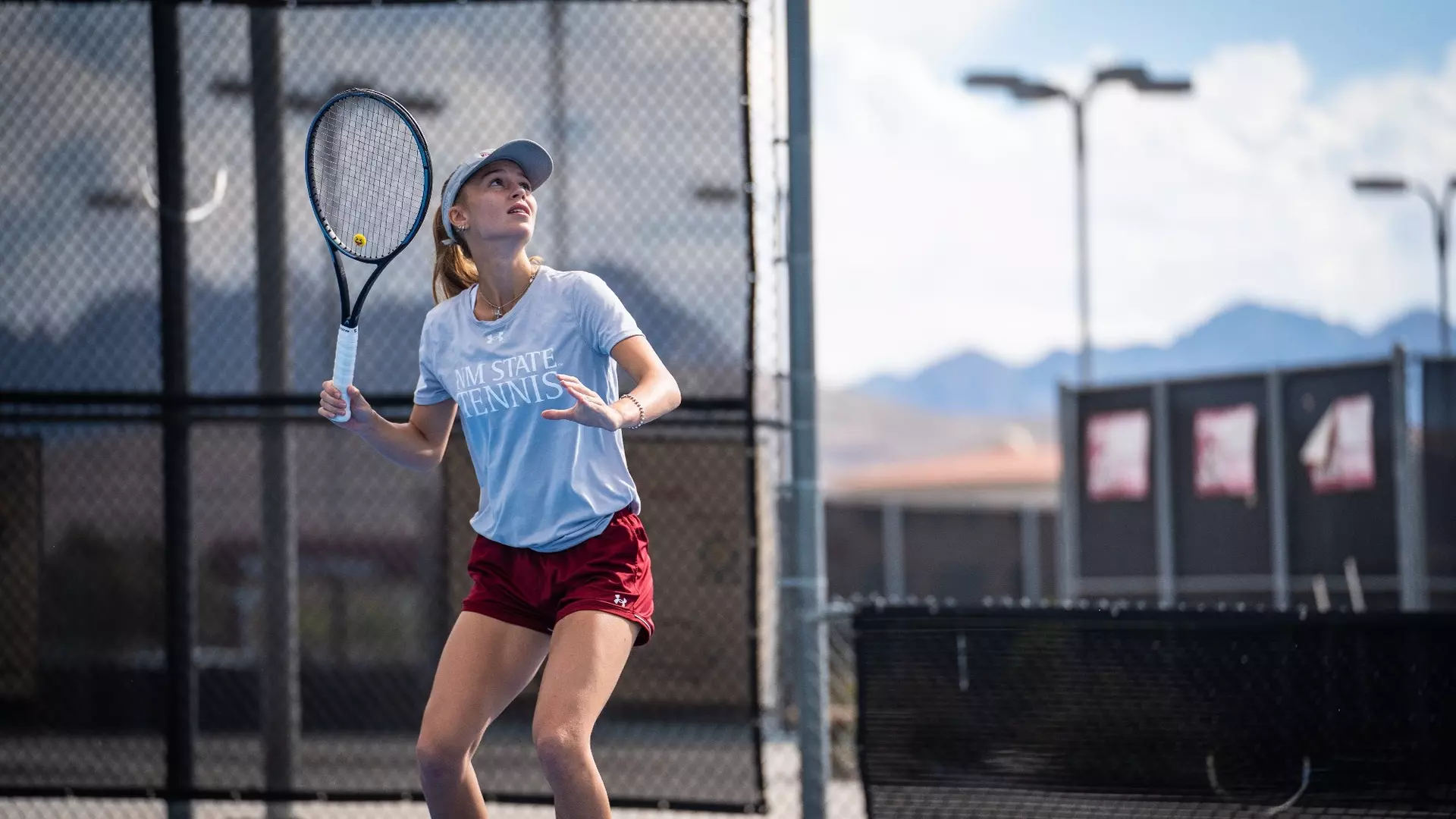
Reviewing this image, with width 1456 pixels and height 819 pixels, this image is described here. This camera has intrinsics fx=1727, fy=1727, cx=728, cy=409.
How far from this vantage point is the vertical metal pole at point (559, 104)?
258 inches

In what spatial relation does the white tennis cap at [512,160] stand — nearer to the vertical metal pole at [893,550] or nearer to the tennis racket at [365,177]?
the tennis racket at [365,177]

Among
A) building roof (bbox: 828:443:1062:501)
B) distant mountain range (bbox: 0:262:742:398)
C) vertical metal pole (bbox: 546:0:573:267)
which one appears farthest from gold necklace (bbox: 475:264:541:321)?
building roof (bbox: 828:443:1062:501)

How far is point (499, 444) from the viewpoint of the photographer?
421 cm

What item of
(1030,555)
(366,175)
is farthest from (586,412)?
(1030,555)

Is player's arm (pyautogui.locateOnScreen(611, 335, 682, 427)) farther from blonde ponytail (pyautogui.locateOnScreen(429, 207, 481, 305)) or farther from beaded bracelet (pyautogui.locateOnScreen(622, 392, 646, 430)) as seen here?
blonde ponytail (pyautogui.locateOnScreen(429, 207, 481, 305))

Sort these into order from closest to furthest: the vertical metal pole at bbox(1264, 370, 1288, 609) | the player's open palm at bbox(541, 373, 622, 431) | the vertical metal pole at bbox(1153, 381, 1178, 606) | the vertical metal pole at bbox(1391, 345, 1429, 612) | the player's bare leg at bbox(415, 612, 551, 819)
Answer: the player's open palm at bbox(541, 373, 622, 431) → the player's bare leg at bbox(415, 612, 551, 819) → the vertical metal pole at bbox(1391, 345, 1429, 612) → the vertical metal pole at bbox(1264, 370, 1288, 609) → the vertical metal pole at bbox(1153, 381, 1178, 606)

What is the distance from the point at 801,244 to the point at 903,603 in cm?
134

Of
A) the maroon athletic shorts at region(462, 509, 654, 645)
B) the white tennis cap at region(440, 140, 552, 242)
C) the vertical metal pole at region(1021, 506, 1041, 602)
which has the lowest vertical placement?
the vertical metal pole at region(1021, 506, 1041, 602)

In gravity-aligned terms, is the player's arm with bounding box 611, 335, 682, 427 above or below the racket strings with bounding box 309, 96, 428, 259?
below

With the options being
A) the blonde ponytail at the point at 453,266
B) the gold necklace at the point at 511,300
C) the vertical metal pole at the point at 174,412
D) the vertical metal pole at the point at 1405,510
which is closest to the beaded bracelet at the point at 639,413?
the gold necklace at the point at 511,300

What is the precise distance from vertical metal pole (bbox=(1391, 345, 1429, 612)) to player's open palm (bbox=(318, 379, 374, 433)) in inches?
396

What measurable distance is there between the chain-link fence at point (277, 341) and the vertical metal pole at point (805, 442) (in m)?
0.23

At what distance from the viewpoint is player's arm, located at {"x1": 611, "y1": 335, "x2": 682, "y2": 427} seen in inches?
151

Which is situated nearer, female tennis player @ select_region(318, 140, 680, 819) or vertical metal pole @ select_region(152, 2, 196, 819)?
female tennis player @ select_region(318, 140, 680, 819)
